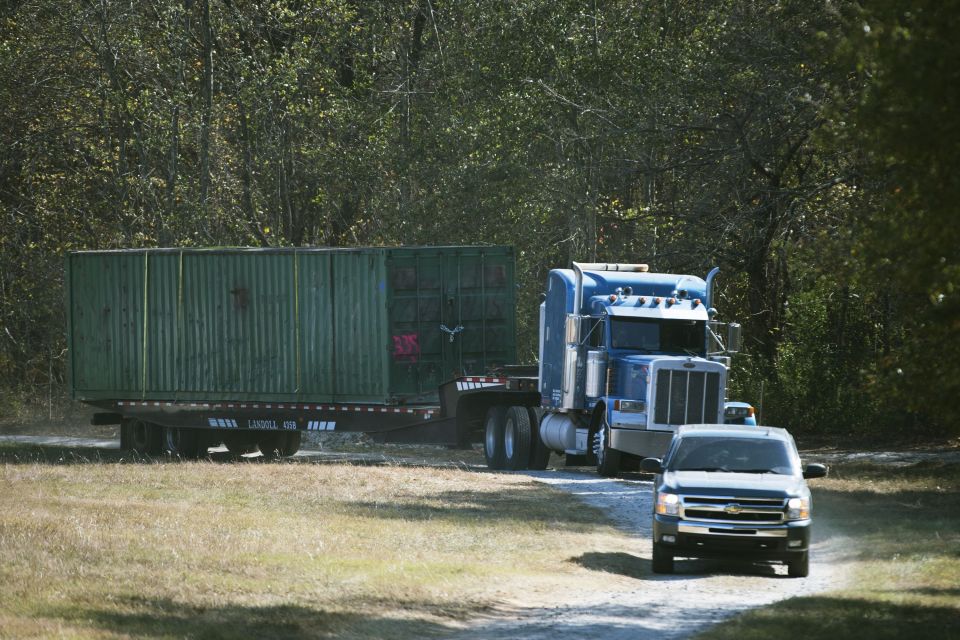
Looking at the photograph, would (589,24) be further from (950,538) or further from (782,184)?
(950,538)

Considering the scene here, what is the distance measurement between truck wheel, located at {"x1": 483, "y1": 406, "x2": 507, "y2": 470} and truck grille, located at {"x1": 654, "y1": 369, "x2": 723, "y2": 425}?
4446mm

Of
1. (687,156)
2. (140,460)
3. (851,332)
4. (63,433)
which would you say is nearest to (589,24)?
(687,156)

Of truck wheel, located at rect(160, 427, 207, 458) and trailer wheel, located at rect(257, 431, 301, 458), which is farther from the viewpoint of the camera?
trailer wheel, located at rect(257, 431, 301, 458)

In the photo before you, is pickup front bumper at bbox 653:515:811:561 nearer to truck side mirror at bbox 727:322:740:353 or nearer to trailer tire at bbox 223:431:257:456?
truck side mirror at bbox 727:322:740:353

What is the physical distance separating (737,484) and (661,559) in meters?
1.10

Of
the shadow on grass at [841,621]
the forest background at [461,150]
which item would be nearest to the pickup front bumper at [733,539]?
the shadow on grass at [841,621]

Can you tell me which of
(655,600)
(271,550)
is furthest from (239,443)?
(655,600)

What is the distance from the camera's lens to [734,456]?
15578 mm

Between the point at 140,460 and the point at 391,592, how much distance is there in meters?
16.8

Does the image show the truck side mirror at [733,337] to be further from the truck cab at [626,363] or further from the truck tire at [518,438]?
the truck tire at [518,438]

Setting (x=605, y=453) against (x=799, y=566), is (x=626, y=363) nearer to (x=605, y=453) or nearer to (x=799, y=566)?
(x=605, y=453)

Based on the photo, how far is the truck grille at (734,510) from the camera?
14531 millimetres

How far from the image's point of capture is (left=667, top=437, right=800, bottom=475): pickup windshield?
15.4 metres

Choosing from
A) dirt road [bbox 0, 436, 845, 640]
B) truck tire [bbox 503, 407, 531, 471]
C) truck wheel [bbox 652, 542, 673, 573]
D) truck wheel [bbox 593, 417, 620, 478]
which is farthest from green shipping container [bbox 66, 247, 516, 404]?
truck wheel [bbox 652, 542, 673, 573]
